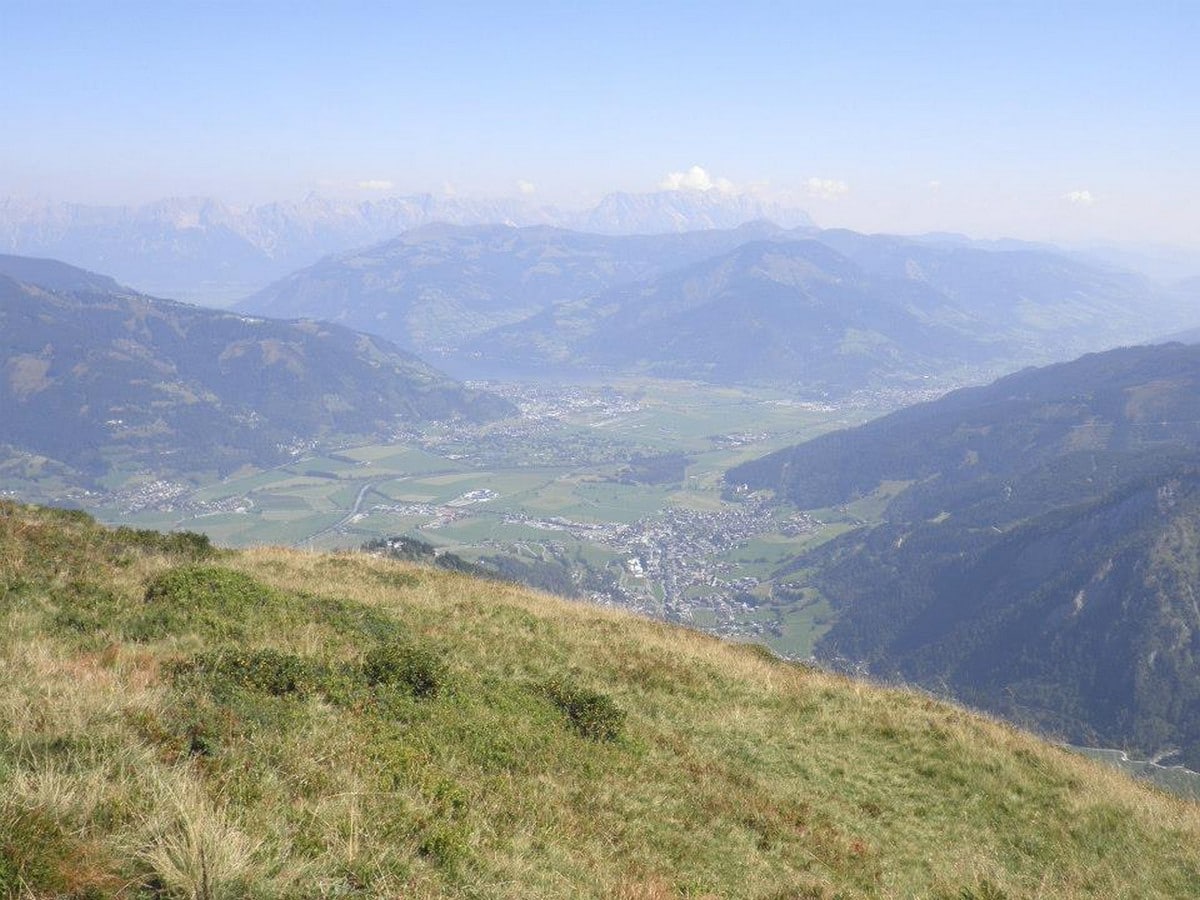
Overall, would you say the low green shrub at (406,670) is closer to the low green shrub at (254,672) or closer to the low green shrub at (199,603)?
the low green shrub at (254,672)

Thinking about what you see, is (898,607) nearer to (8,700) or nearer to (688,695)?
(688,695)

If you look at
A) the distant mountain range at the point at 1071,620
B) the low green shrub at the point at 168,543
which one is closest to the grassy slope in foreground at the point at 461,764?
the low green shrub at the point at 168,543

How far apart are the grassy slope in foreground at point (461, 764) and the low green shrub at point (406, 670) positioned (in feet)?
0.19

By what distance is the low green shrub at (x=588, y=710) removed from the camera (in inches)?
549

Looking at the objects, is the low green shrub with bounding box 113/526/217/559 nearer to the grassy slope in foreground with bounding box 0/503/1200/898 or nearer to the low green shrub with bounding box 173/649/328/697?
the grassy slope in foreground with bounding box 0/503/1200/898

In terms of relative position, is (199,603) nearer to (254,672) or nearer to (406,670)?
(254,672)

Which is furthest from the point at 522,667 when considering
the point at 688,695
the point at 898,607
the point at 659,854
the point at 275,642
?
the point at 898,607

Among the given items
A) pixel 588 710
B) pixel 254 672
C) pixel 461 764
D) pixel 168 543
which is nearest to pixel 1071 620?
pixel 588 710

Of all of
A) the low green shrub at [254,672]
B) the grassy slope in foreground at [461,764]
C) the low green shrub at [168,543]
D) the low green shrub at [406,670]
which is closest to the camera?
the grassy slope in foreground at [461,764]

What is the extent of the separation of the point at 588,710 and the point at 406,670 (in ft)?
12.3

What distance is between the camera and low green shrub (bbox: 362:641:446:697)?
43.0ft

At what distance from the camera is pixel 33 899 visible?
5109 mm

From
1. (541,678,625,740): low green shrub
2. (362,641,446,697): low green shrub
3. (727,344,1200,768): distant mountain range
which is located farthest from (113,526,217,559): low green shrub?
(727,344,1200,768): distant mountain range

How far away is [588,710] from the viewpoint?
14.5 metres
